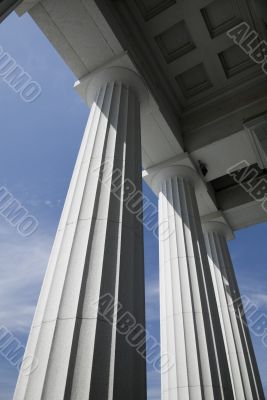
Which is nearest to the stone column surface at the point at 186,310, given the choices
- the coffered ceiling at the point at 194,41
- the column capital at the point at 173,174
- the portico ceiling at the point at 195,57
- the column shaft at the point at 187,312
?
the column shaft at the point at 187,312

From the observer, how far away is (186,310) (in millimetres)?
17281

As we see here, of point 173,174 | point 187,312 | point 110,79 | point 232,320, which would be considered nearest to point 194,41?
point 110,79

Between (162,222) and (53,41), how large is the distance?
14.4 meters

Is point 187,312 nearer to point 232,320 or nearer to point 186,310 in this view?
point 186,310

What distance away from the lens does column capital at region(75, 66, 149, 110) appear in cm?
1833

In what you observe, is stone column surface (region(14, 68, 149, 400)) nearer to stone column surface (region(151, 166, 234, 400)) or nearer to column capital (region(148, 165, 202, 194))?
stone column surface (region(151, 166, 234, 400))

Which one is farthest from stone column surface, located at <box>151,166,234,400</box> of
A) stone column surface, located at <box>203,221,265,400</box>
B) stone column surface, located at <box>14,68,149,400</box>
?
stone column surface, located at <box>14,68,149,400</box>

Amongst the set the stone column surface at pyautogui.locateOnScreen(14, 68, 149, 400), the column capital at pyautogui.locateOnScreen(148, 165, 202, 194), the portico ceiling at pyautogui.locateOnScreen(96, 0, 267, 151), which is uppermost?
the portico ceiling at pyautogui.locateOnScreen(96, 0, 267, 151)

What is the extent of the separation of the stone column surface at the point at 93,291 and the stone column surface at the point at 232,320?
17592 mm

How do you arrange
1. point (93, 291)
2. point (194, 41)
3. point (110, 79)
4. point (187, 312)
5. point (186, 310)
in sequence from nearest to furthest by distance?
point (93, 291) → point (187, 312) → point (186, 310) → point (110, 79) → point (194, 41)

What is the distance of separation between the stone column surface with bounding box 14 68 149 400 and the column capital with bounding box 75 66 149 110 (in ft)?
19.3

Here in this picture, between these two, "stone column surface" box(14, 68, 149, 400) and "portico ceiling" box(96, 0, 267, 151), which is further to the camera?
"portico ceiling" box(96, 0, 267, 151)

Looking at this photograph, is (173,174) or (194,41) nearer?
(194,41)

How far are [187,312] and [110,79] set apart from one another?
14816mm
